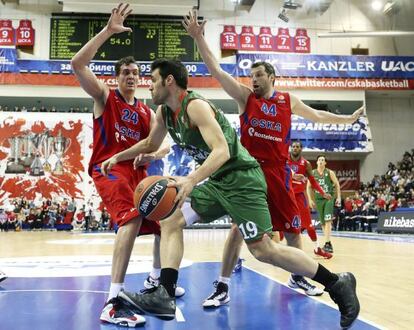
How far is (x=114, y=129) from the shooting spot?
343 centimetres

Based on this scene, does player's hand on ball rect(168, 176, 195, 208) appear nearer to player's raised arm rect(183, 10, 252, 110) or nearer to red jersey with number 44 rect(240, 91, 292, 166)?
player's raised arm rect(183, 10, 252, 110)

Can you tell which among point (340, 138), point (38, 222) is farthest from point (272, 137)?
point (340, 138)

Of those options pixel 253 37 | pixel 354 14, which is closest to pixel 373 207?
pixel 253 37

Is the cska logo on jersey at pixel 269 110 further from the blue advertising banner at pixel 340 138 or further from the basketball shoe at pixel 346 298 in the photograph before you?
the blue advertising banner at pixel 340 138

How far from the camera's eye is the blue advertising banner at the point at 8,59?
18781 mm

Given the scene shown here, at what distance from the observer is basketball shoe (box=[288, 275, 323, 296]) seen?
12.4 ft

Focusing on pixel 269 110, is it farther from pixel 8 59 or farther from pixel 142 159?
pixel 8 59

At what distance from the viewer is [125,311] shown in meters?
2.75

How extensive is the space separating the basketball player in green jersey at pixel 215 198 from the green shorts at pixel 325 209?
4690mm

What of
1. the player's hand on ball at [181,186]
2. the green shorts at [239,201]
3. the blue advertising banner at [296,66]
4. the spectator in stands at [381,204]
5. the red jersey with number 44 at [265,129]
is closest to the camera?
the player's hand on ball at [181,186]

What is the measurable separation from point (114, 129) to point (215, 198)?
1.14 metres

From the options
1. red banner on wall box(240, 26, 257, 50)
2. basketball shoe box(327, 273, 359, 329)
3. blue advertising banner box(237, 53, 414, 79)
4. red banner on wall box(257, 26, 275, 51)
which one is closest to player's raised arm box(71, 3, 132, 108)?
basketball shoe box(327, 273, 359, 329)

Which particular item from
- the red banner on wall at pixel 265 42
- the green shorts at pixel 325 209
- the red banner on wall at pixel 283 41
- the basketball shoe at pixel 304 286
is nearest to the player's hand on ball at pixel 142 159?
the basketball shoe at pixel 304 286

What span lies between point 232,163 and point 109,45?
1770 cm
